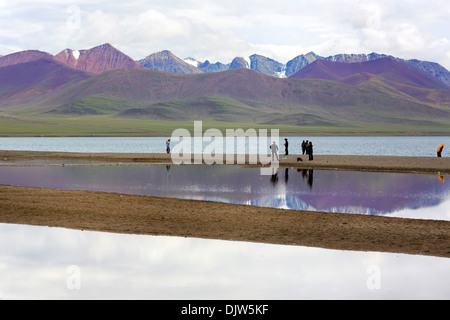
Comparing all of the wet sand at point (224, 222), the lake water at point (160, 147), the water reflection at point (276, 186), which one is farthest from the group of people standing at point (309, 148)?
the wet sand at point (224, 222)

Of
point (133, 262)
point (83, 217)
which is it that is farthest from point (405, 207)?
point (133, 262)

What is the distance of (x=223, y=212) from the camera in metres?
21.3

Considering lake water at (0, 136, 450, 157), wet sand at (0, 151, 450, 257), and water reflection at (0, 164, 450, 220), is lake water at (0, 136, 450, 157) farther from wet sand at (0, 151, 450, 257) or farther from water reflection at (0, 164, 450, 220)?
wet sand at (0, 151, 450, 257)

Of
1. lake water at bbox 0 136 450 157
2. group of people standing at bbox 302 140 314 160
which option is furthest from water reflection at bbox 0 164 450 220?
lake water at bbox 0 136 450 157

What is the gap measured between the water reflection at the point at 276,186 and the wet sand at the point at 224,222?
294cm

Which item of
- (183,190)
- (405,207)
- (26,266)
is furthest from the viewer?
(183,190)

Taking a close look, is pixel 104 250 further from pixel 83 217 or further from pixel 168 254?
pixel 83 217

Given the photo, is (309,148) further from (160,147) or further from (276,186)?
(160,147)

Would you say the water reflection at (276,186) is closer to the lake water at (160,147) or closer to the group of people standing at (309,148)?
the group of people standing at (309,148)

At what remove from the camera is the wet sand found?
15.8m

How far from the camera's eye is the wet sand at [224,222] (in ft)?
51.8

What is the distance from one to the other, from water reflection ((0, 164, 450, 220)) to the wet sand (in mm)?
2943
